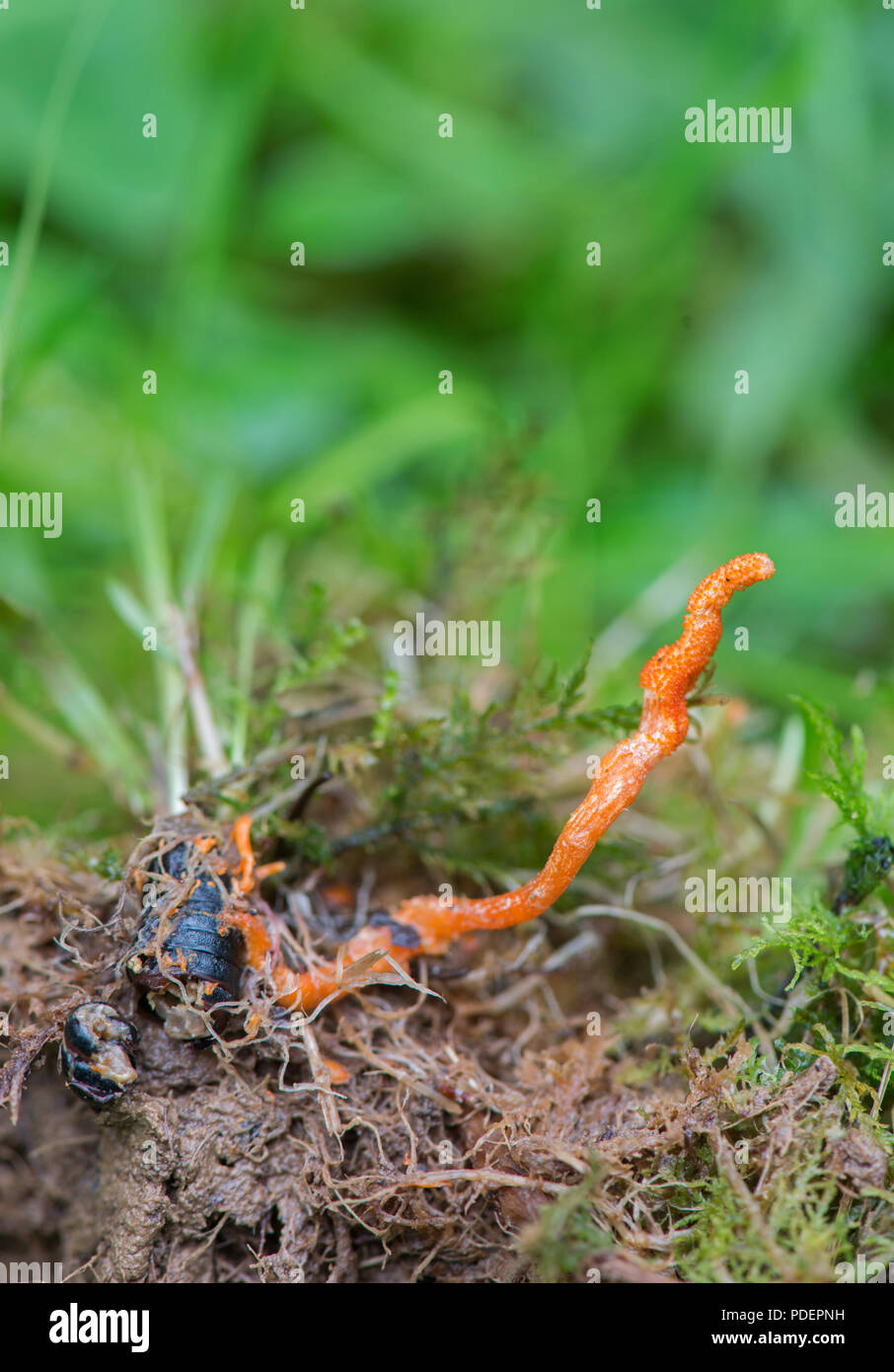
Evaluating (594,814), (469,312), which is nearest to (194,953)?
(594,814)

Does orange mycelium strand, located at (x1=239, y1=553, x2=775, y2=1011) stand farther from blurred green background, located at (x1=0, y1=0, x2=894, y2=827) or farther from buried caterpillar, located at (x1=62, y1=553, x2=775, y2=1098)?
blurred green background, located at (x1=0, y1=0, x2=894, y2=827)

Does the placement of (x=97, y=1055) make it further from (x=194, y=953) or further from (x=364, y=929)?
(x=364, y=929)

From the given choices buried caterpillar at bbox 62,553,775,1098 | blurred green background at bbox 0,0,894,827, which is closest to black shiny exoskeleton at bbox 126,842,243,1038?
buried caterpillar at bbox 62,553,775,1098

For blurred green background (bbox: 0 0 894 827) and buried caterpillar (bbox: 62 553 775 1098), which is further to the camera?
blurred green background (bbox: 0 0 894 827)

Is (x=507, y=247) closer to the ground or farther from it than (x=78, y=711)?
farther from it

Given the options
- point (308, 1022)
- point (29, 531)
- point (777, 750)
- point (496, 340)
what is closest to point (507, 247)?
point (496, 340)

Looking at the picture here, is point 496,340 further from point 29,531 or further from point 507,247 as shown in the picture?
point 29,531
